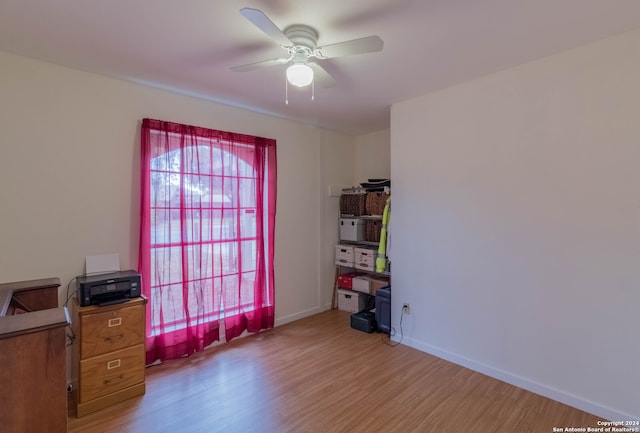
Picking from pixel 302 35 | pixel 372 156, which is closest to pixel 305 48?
pixel 302 35

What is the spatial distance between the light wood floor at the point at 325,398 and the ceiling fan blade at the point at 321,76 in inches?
91.1

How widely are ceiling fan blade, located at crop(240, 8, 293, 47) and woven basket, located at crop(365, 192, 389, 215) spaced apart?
2389 mm

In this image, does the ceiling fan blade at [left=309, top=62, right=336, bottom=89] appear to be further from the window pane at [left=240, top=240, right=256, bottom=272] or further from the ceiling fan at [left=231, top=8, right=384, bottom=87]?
the window pane at [left=240, top=240, right=256, bottom=272]

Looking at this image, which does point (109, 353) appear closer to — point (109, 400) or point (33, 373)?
point (109, 400)

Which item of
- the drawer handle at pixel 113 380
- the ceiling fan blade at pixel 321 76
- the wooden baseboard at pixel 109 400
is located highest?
the ceiling fan blade at pixel 321 76

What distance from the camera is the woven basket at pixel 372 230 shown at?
395 cm

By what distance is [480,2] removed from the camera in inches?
66.0

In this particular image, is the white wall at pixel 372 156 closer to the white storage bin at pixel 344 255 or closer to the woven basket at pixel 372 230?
the woven basket at pixel 372 230

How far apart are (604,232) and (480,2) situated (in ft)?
5.54

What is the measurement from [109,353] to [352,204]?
9.94 feet

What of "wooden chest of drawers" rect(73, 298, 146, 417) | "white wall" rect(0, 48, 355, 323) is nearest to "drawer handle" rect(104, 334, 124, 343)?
"wooden chest of drawers" rect(73, 298, 146, 417)

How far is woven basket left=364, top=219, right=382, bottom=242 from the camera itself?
13.0 feet

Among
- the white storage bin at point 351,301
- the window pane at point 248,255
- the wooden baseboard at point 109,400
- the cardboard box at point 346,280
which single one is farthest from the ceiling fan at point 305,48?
the white storage bin at point 351,301

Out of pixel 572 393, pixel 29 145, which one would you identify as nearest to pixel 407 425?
pixel 572 393
